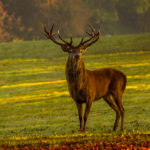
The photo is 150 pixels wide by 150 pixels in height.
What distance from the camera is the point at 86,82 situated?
1357 centimetres

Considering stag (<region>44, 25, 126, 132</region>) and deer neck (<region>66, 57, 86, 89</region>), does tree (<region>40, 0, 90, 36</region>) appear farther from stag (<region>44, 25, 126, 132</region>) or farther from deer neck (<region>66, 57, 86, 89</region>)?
deer neck (<region>66, 57, 86, 89</region>)

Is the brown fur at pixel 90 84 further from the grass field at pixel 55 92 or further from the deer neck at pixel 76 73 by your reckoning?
the grass field at pixel 55 92

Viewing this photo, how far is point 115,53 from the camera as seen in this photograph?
5019 cm

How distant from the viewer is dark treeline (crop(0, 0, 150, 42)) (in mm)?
76250

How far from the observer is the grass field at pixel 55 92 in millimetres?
15906

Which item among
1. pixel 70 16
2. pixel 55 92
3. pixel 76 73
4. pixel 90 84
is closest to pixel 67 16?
pixel 70 16

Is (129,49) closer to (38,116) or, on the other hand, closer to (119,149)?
(38,116)

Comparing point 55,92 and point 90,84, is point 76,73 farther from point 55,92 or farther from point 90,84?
point 55,92

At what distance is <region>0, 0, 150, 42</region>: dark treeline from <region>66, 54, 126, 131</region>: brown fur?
56.5m

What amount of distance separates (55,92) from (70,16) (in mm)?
53371

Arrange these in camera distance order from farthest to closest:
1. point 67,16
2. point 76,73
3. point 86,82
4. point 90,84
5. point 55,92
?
1. point 67,16
2. point 55,92
3. point 90,84
4. point 86,82
5. point 76,73

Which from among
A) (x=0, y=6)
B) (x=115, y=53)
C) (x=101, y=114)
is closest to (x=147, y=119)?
(x=101, y=114)

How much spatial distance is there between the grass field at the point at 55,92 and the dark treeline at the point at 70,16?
16.5 meters

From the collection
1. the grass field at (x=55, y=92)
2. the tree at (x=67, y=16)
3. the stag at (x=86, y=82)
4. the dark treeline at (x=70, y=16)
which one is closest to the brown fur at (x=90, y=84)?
the stag at (x=86, y=82)
